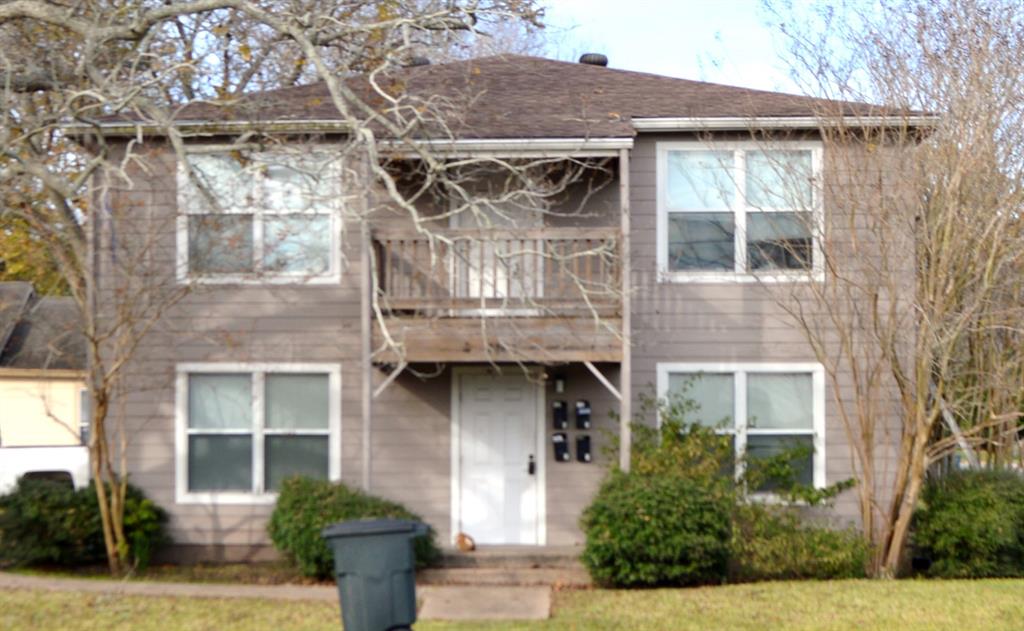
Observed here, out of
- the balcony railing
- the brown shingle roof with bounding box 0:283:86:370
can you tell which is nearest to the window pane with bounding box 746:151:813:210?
the balcony railing

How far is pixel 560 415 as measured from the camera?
14.6 m

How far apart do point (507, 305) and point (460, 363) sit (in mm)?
1587

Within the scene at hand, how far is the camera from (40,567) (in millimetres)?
13938

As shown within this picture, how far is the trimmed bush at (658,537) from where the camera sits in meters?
12.4

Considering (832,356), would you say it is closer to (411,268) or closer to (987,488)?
(987,488)

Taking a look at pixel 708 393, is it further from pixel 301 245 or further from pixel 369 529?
pixel 369 529

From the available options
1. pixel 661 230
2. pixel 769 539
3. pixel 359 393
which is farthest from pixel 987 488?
pixel 359 393

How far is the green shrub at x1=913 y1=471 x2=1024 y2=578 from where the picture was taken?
1335cm

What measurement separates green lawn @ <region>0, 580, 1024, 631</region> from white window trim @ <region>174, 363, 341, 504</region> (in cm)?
297

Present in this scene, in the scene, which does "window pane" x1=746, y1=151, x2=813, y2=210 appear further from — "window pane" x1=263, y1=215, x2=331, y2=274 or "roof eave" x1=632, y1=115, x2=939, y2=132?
"window pane" x1=263, y1=215, x2=331, y2=274

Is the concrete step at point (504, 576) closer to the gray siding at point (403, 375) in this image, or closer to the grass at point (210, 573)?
the gray siding at point (403, 375)

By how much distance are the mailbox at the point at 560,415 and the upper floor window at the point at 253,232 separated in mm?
3075

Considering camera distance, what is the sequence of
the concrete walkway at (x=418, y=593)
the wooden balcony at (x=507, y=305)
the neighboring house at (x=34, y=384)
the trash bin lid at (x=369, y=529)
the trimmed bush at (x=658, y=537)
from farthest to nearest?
the neighboring house at (x=34, y=384), the wooden balcony at (x=507, y=305), the trimmed bush at (x=658, y=537), the concrete walkway at (x=418, y=593), the trash bin lid at (x=369, y=529)

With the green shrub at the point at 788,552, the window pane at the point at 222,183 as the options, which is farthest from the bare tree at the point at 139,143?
the green shrub at the point at 788,552
